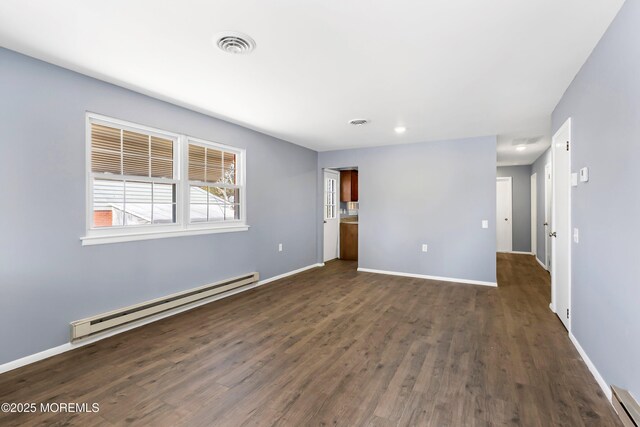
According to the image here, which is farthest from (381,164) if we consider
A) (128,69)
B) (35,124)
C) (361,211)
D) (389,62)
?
(35,124)

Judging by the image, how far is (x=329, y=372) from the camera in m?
2.35

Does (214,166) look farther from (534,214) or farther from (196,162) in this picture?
(534,214)

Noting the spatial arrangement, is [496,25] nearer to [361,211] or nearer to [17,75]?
[17,75]

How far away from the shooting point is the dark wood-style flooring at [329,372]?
73.4 inches

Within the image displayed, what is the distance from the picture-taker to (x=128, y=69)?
267 cm

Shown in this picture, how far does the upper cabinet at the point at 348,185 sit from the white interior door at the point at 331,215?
0.15 m

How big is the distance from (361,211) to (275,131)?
7.70ft

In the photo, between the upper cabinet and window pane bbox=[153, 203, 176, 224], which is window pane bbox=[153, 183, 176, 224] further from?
the upper cabinet

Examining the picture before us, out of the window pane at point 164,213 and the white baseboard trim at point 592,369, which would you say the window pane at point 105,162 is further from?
the white baseboard trim at point 592,369

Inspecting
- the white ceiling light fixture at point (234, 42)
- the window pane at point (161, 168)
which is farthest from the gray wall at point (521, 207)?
the window pane at point (161, 168)

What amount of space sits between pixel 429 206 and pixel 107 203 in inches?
187

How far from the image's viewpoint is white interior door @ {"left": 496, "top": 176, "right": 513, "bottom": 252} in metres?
8.09

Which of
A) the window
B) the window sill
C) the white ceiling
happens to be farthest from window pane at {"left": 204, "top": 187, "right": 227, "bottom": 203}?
the white ceiling

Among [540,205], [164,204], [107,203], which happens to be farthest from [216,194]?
[540,205]
